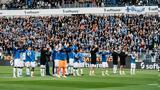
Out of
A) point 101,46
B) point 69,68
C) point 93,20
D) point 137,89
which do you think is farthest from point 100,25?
point 137,89

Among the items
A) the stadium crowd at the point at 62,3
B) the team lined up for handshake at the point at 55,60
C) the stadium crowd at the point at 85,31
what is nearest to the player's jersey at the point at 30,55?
the team lined up for handshake at the point at 55,60

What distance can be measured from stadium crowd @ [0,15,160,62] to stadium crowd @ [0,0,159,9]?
1.43 metres

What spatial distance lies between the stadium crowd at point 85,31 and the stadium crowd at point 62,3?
1434 millimetres

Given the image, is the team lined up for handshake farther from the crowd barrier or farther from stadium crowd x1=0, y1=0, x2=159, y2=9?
stadium crowd x1=0, y1=0, x2=159, y2=9

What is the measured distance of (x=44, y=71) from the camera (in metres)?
39.5

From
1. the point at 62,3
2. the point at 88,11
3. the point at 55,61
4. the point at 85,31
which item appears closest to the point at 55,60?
the point at 55,61

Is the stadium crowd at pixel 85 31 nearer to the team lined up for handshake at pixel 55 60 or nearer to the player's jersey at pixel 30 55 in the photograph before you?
the team lined up for handshake at pixel 55 60

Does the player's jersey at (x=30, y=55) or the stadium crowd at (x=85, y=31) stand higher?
the player's jersey at (x=30, y=55)

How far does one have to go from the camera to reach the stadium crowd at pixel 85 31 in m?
57.0

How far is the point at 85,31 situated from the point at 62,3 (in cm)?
654

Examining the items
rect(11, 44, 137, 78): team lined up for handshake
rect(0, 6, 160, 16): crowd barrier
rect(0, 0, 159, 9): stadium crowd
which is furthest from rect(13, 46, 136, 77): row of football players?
rect(0, 0, 159, 9): stadium crowd

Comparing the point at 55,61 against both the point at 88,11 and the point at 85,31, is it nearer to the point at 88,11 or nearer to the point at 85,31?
the point at 85,31

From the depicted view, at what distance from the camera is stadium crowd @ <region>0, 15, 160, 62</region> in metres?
57.0

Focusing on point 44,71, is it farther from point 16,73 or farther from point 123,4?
point 123,4
